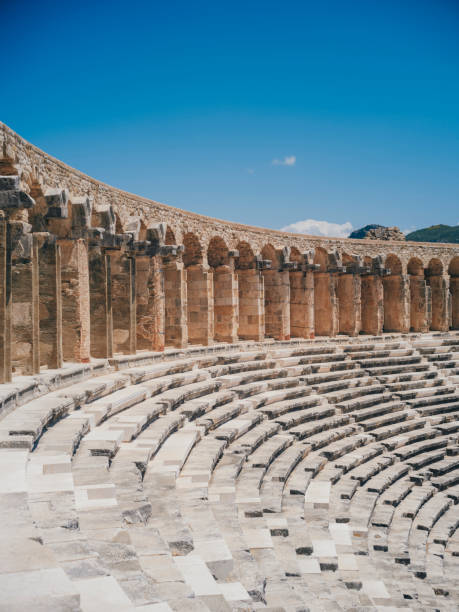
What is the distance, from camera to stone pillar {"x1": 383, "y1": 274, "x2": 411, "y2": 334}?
73.9 ft

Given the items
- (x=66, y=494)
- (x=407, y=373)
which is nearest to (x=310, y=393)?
(x=407, y=373)

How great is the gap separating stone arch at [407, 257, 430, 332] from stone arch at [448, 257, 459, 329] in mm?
1804

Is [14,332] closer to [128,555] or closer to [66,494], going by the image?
[66,494]

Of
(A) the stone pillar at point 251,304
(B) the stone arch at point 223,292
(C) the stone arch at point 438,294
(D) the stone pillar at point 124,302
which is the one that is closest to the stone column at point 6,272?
(D) the stone pillar at point 124,302

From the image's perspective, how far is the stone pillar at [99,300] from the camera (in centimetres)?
1109

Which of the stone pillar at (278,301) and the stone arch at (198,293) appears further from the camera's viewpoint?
the stone pillar at (278,301)

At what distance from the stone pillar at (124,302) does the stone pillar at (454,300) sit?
54.3 feet

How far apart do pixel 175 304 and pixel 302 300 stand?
20.6 feet

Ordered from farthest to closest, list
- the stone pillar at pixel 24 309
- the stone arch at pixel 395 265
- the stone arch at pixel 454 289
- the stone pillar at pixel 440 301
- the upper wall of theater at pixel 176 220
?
the stone arch at pixel 454 289
the stone pillar at pixel 440 301
the stone arch at pixel 395 265
the upper wall of theater at pixel 176 220
the stone pillar at pixel 24 309

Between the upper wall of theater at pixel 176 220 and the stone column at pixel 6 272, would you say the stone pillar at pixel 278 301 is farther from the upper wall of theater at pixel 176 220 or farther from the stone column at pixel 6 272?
the stone column at pixel 6 272

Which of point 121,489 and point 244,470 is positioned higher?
point 121,489

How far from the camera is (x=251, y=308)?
17797 mm

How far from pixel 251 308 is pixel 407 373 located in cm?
505

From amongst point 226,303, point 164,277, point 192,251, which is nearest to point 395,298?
point 226,303
